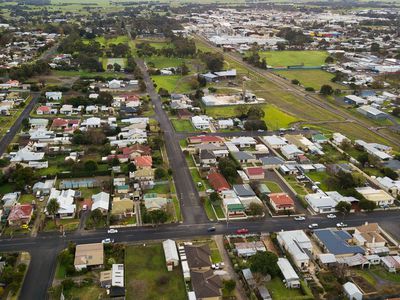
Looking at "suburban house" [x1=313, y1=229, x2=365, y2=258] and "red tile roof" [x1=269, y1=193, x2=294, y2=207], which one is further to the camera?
"red tile roof" [x1=269, y1=193, x2=294, y2=207]

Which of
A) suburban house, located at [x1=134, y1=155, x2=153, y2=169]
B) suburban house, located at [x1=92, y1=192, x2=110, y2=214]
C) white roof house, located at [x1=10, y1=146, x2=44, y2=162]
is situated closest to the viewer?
suburban house, located at [x1=92, y1=192, x2=110, y2=214]

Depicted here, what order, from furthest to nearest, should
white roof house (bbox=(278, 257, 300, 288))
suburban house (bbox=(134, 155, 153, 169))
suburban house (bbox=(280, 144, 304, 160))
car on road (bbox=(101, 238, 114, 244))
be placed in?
suburban house (bbox=(280, 144, 304, 160)) < suburban house (bbox=(134, 155, 153, 169)) < car on road (bbox=(101, 238, 114, 244)) < white roof house (bbox=(278, 257, 300, 288))

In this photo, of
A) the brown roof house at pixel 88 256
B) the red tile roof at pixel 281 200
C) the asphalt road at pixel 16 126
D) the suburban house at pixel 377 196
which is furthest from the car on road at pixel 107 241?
the suburban house at pixel 377 196

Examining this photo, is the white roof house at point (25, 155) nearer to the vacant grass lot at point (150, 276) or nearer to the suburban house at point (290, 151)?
the vacant grass lot at point (150, 276)

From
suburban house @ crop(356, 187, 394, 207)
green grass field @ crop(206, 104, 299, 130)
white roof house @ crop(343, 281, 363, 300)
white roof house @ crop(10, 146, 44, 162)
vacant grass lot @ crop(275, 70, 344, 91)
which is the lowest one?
vacant grass lot @ crop(275, 70, 344, 91)

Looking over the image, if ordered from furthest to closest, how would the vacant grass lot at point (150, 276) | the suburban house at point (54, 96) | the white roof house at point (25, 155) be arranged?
the suburban house at point (54, 96)
the white roof house at point (25, 155)
the vacant grass lot at point (150, 276)

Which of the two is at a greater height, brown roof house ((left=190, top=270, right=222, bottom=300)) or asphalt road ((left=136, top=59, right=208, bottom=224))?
brown roof house ((left=190, top=270, right=222, bottom=300))

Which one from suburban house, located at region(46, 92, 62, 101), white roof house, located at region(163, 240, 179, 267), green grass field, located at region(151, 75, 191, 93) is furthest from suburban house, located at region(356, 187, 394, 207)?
suburban house, located at region(46, 92, 62, 101)

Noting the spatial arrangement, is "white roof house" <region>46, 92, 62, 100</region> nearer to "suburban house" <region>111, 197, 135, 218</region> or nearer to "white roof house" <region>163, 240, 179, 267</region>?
"suburban house" <region>111, 197, 135, 218</region>
